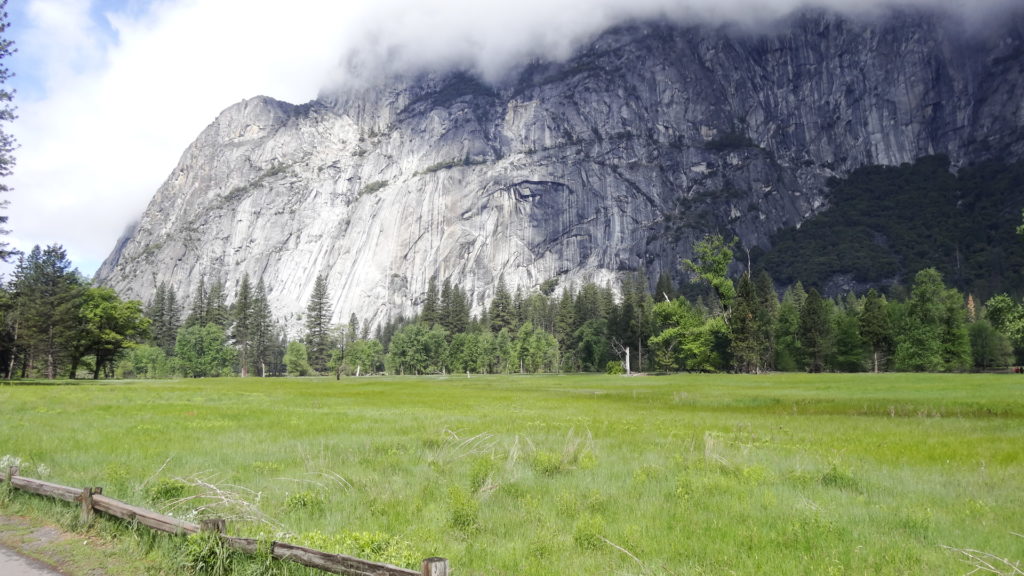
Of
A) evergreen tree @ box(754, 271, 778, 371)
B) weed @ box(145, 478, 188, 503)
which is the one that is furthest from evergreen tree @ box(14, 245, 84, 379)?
evergreen tree @ box(754, 271, 778, 371)

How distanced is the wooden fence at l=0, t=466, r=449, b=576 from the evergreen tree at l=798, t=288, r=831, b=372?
104530mm

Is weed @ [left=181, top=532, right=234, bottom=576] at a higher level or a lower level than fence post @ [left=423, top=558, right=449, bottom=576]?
lower

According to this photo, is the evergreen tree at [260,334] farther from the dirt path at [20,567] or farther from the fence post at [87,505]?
the dirt path at [20,567]

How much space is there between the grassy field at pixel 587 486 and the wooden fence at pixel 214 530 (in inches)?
27.2

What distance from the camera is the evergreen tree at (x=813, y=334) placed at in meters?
96.6

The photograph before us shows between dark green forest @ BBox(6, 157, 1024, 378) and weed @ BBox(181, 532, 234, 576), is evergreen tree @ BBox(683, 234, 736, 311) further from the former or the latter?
weed @ BBox(181, 532, 234, 576)

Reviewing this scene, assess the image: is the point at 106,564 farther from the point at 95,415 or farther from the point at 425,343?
the point at 425,343

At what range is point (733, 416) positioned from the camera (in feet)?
101

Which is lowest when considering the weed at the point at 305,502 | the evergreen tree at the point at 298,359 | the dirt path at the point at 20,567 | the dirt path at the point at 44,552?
the evergreen tree at the point at 298,359

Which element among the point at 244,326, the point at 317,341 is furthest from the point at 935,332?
the point at 244,326

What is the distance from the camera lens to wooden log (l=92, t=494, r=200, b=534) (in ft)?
27.0

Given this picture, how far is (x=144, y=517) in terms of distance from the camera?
8.73 m

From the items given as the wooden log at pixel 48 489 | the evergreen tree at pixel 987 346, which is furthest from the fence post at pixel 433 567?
the evergreen tree at pixel 987 346

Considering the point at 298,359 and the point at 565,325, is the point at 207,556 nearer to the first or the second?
the point at 565,325
